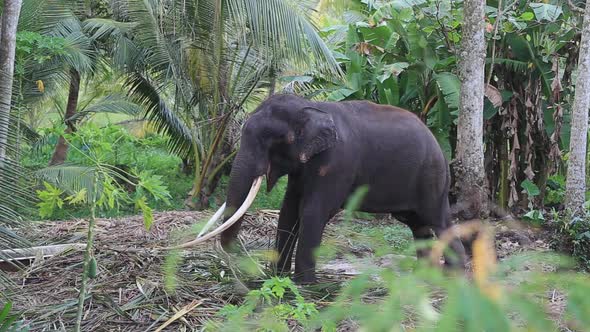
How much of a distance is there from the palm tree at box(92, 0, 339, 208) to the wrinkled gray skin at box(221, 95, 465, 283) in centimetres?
408

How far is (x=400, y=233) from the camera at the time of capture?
29.7ft

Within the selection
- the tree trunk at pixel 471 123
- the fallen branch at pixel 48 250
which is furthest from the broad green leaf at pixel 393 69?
the fallen branch at pixel 48 250

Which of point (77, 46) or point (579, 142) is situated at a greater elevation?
point (77, 46)

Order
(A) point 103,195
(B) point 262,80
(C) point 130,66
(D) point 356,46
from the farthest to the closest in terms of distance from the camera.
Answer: (C) point 130,66 < (B) point 262,80 < (D) point 356,46 < (A) point 103,195

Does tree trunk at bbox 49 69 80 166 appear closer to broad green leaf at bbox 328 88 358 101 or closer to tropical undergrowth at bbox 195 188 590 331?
broad green leaf at bbox 328 88 358 101

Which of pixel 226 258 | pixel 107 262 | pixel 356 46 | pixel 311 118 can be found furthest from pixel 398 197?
pixel 356 46

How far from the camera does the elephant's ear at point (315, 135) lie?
6.01m

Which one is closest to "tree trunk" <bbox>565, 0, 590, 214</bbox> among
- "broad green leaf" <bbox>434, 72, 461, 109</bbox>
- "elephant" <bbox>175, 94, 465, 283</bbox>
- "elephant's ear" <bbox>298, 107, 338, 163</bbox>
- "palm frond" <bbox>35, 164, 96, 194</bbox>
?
"broad green leaf" <bbox>434, 72, 461, 109</bbox>

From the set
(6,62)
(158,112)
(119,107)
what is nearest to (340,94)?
(158,112)

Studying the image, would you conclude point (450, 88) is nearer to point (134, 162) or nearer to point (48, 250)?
point (48, 250)

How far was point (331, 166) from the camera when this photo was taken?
20.1 ft

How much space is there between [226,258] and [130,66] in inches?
339

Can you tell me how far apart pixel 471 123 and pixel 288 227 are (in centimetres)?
343

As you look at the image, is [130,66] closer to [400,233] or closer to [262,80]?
[262,80]
